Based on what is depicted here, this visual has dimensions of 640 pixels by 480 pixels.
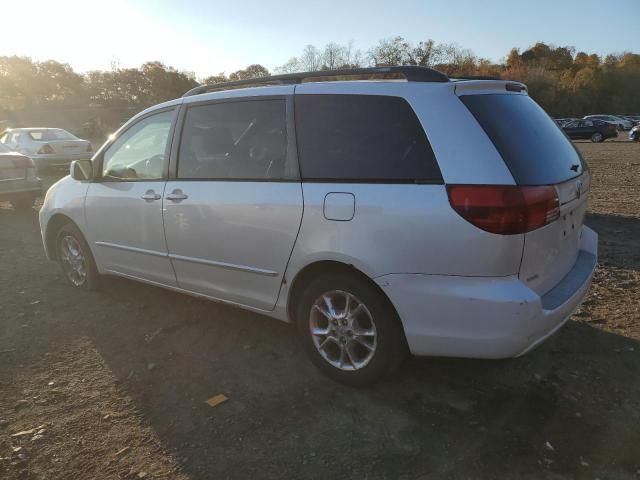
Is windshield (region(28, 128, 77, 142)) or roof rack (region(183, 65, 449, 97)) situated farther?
windshield (region(28, 128, 77, 142))

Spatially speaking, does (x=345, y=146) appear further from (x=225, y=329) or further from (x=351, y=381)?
(x=225, y=329)

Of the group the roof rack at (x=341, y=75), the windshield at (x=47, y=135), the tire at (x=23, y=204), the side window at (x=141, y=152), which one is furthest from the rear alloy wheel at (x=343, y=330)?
the windshield at (x=47, y=135)

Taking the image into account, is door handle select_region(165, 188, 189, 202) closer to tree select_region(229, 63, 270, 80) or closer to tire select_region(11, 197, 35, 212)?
tire select_region(11, 197, 35, 212)

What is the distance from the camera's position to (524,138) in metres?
2.78

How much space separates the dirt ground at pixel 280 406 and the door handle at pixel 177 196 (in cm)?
109

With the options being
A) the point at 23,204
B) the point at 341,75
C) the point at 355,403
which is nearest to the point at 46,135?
the point at 23,204

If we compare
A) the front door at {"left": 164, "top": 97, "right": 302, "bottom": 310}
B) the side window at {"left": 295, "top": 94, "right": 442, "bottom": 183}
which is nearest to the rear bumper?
the side window at {"left": 295, "top": 94, "right": 442, "bottom": 183}

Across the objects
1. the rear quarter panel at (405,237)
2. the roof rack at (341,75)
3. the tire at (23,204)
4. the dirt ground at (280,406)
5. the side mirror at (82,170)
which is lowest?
the dirt ground at (280,406)

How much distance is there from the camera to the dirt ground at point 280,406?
98.3 inches

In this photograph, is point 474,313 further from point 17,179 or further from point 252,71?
point 252,71

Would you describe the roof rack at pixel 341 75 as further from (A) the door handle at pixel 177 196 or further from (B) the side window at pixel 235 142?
(A) the door handle at pixel 177 196

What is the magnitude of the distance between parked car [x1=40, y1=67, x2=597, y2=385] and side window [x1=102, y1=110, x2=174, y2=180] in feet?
0.21

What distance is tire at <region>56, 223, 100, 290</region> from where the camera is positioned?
4.88 metres

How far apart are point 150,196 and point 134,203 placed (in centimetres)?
25
